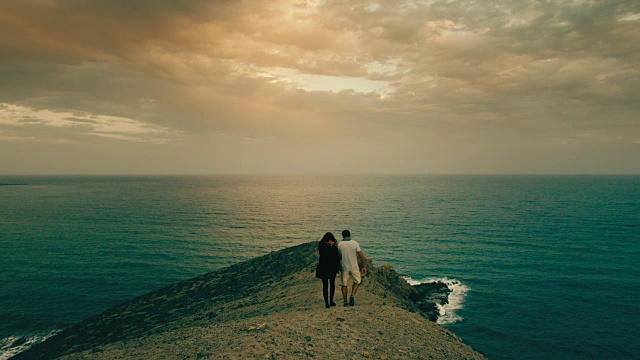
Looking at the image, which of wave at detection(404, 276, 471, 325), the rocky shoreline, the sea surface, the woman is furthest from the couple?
wave at detection(404, 276, 471, 325)

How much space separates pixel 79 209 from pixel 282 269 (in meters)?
99.8

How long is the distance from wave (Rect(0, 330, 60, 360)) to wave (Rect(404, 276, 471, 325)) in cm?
3145

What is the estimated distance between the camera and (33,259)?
156 ft

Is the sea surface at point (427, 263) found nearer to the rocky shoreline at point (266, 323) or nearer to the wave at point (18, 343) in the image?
the wave at point (18, 343)

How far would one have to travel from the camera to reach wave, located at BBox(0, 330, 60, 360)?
24.4 m

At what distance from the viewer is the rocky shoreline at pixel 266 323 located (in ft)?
37.3

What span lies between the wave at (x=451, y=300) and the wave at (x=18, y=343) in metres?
31.4

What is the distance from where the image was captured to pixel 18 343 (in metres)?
25.7

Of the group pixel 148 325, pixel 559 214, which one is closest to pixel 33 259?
pixel 148 325

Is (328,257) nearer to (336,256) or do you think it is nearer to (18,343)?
(336,256)

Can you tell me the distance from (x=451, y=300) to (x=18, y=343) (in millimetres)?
36545

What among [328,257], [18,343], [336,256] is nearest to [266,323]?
[328,257]

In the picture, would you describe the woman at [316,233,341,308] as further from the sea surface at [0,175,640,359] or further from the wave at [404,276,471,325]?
the wave at [404,276,471,325]

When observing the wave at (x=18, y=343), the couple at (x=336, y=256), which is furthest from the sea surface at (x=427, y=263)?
the couple at (x=336, y=256)
